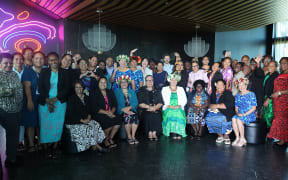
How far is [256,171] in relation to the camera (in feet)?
9.48

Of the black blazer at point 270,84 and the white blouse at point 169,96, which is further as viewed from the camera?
the white blouse at point 169,96

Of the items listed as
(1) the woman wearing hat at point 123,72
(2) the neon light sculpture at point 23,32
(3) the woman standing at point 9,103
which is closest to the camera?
(3) the woman standing at point 9,103

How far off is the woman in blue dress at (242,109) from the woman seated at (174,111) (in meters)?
0.97

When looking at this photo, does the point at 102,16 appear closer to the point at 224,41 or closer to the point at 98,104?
the point at 98,104

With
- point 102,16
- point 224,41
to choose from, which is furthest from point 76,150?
point 224,41

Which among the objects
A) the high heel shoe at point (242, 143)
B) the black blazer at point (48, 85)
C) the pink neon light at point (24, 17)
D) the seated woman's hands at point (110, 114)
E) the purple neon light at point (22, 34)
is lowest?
the high heel shoe at point (242, 143)

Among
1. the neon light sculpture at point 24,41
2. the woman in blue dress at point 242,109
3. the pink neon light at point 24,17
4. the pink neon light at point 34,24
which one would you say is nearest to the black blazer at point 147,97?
the woman in blue dress at point 242,109

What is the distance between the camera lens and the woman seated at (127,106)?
4.17 metres

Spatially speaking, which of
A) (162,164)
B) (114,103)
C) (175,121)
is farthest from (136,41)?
(162,164)

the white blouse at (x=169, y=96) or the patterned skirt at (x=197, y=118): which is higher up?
the white blouse at (x=169, y=96)

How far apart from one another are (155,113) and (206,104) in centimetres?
105

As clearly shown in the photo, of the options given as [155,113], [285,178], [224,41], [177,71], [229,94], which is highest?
[224,41]

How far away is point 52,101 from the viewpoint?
3.29m

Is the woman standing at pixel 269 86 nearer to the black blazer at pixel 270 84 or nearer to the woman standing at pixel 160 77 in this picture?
the black blazer at pixel 270 84
